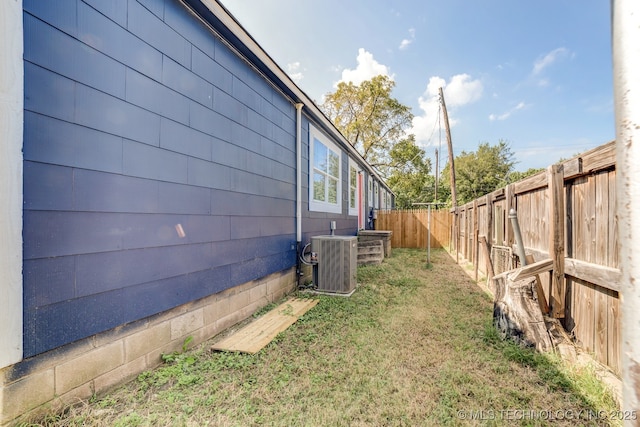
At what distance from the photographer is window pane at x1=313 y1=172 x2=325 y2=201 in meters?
5.70

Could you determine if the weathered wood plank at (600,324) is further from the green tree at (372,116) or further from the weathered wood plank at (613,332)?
the green tree at (372,116)

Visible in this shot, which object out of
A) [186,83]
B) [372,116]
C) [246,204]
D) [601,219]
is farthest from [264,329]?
[372,116]

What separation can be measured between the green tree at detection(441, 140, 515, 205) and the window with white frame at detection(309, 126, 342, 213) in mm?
21221

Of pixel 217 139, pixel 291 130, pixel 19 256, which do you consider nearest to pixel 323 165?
pixel 291 130

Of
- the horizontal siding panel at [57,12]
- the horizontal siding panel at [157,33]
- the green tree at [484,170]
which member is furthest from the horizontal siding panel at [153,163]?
the green tree at [484,170]

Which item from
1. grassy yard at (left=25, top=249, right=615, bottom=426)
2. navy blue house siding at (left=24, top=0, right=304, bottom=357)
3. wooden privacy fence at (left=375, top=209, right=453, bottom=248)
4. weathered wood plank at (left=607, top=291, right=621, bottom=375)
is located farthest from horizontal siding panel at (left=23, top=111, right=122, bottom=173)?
wooden privacy fence at (left=375, top=209, right=453, bottom=248)

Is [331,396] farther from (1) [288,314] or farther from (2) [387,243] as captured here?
(2) [387,243]

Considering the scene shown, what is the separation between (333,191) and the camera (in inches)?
278

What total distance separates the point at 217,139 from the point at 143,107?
842mm

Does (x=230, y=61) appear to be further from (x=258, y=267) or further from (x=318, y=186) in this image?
(x=318, y=186)

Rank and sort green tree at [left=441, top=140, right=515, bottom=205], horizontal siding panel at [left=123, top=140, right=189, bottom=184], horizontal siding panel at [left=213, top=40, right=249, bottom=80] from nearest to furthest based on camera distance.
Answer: horizontal siding panel at [left=123, top=140, right=189, bottom=184] → horizontal siding panel at [left=213, top=40, right=249, bottom=80] → green tree at [left=441, top=140, right=515, bottom=205]

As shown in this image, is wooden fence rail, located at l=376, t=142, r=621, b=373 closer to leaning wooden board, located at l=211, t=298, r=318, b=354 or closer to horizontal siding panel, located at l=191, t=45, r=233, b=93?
leaning wooden board, located at l=211, t=298, r=318, b=354

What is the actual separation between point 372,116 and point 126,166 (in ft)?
54.0

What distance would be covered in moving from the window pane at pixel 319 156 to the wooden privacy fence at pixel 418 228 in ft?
23.8
